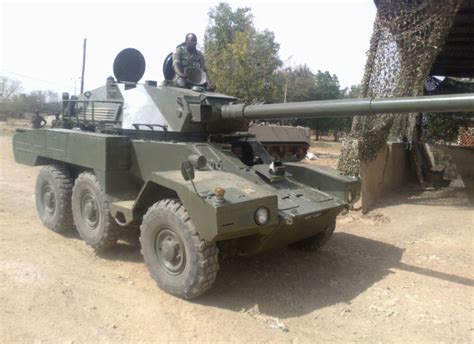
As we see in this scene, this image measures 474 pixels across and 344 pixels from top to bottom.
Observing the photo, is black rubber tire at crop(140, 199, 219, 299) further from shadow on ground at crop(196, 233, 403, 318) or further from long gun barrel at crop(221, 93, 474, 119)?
long gun barrel at crop(221, 93, 474, 119)

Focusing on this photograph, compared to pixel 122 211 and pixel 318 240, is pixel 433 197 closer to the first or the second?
pixel 318 240

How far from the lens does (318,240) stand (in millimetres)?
6168

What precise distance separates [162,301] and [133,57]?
3.87 metres

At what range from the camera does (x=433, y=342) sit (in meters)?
4.07

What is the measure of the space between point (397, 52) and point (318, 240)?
16.2 feet

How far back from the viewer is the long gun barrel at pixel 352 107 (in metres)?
3.94

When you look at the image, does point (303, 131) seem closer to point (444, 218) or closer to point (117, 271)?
point (444, 218)

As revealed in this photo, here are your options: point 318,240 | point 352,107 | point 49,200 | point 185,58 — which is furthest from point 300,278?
point 49,200

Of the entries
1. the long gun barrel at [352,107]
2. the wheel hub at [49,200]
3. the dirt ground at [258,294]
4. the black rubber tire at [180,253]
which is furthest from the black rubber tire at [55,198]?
the long gun barrel at [352,107]

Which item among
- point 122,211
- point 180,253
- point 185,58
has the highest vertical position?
point 185,58

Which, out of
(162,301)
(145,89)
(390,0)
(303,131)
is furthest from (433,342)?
(303,131)

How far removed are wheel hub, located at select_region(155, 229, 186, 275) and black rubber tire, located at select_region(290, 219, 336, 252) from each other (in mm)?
2112

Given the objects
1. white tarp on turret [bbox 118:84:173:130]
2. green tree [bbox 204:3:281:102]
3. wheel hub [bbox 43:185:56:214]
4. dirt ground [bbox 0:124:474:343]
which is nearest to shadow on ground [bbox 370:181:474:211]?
dirt ground [bbox 0:124:474:343]

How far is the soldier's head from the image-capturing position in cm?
683
